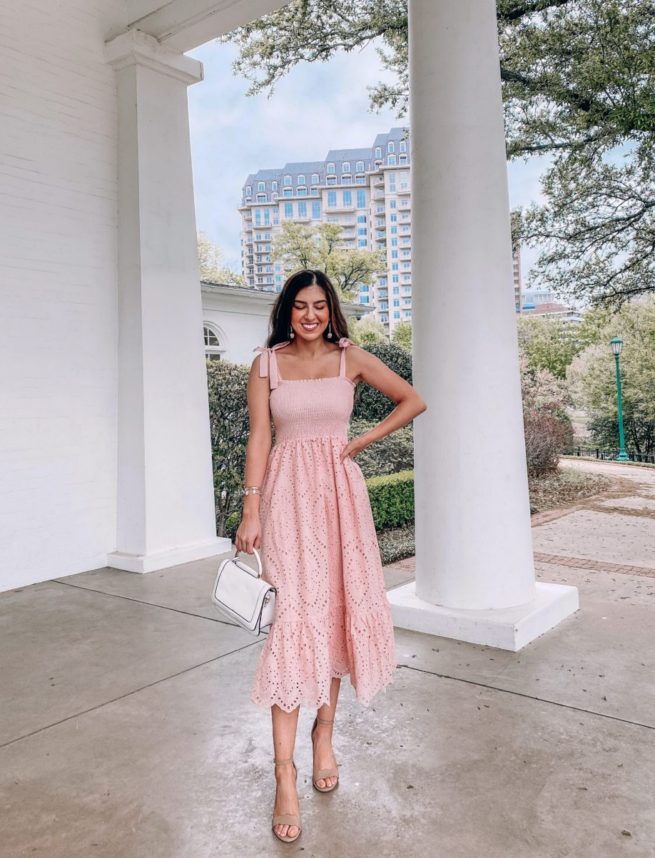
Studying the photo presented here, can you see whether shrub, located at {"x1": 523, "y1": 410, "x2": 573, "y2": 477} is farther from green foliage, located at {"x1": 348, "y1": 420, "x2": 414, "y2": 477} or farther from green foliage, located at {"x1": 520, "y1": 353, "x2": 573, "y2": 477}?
green foliage, located at {"x1": 348, "y1": 420, "x2": 414, "y2": 477}

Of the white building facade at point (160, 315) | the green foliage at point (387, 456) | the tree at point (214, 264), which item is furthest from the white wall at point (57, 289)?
the tree at point (214, 264)

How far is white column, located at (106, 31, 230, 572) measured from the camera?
5.05 meters

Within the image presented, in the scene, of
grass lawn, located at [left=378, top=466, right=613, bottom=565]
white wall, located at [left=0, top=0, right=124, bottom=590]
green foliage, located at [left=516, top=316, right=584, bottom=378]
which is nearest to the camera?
white wall, located at [left=0, top=0, right=124, bottom=590]

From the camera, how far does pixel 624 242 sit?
10.4 m

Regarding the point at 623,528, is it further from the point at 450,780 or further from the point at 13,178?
the point at 13,178

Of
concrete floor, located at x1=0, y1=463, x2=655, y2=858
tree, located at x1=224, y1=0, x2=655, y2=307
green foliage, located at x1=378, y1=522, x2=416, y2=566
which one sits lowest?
concrete floor, located at x1=0, y1=463, x2=655, y2=858

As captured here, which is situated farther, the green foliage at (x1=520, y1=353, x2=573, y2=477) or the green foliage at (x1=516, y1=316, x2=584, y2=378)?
the green foliage at (x1=516, y1=316, x2=584, y2=378)

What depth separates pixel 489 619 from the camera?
3.35 metres

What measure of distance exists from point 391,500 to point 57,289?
13.3ft

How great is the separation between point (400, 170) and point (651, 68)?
174ft

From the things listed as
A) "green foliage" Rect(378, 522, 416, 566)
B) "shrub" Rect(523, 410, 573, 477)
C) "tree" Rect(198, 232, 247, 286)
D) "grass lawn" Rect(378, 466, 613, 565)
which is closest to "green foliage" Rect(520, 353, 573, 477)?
"shrub" Rect(523, 410, 573, 477)

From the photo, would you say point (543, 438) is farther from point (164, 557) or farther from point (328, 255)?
point (328, 255)

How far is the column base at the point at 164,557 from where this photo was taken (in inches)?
197

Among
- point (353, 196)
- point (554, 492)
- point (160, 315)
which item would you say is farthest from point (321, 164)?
point (160, 315)
